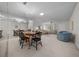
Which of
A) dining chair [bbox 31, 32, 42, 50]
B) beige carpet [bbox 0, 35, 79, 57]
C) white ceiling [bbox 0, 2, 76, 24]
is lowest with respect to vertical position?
beige carpet [bbox 0, 35, 79, 57]

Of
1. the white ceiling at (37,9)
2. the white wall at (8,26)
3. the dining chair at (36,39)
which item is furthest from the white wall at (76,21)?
the white wall at (8,26)

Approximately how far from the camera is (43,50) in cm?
220

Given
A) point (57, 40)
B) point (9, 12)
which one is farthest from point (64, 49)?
point (9, 12)

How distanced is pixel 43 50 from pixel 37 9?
870 millimetres

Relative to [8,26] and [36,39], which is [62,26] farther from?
[8,26]

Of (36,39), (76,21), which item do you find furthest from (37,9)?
(76,21)

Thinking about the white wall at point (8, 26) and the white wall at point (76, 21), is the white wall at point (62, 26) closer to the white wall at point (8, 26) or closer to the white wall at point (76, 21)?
the white wall at point (76, 21)

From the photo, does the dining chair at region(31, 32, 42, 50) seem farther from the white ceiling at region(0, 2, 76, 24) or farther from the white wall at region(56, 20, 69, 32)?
the white wall at region(56, 20, 69, 32)

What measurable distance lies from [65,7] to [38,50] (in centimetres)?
105

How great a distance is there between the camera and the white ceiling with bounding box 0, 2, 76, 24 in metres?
2.19

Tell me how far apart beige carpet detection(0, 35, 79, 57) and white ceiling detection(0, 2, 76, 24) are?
18.3 inches

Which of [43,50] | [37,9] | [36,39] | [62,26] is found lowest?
[43,50]

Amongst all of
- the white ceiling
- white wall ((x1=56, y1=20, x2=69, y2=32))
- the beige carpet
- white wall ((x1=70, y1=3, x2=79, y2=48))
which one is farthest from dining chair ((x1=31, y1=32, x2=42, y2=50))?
white wall ((x1=70, y1=3, x2=79, y2=48))

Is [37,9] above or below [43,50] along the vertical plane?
above
